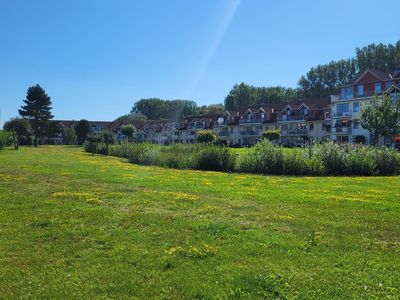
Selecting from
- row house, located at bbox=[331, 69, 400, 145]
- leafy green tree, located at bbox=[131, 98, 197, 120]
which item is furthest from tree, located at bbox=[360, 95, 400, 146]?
leafy green tree, located at bbox=[131, 98, 197, 120]

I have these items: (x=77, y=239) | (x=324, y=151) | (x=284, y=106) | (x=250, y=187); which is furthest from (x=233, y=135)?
(x=77, y=239)

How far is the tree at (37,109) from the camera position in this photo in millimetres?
79250

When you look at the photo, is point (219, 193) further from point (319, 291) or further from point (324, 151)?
point (324, 151)

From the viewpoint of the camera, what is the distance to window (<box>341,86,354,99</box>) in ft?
228

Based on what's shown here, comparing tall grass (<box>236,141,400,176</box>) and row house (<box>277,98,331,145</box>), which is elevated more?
row house (<box>277,98,331,145</box>)

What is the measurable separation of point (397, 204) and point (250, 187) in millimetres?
5086

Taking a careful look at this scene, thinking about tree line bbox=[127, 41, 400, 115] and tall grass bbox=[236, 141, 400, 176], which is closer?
tall grass bbox=[236, 141, 400, 176]

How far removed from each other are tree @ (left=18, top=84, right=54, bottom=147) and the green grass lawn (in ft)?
241

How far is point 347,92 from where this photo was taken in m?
70.2

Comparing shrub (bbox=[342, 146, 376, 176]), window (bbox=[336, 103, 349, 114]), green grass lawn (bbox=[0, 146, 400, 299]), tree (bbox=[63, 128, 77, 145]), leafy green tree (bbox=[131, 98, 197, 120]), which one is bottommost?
green grass lawn (bbox=[0, 146, 400, 299])

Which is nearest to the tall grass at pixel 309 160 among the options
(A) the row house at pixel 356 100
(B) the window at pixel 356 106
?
(A) the row house at pixel 356 100

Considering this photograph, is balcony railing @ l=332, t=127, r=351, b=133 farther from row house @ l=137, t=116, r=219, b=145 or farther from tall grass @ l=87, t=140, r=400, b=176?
tall grass @ l=87, t=140, r=400, b=176

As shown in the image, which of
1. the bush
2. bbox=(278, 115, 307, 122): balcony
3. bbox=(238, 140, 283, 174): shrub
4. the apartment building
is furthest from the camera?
bbox=(278, 115, 307, 122): balcony

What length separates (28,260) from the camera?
5.89 metres
